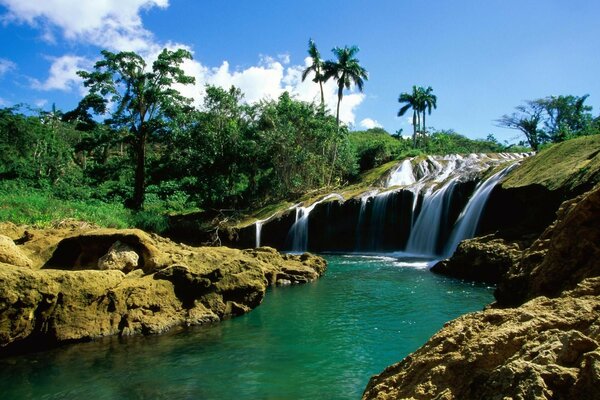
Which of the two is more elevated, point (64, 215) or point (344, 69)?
point (344, 69)

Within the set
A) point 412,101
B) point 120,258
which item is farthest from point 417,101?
point 120,258

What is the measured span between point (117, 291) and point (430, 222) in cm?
1684

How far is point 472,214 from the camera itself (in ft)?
64.2

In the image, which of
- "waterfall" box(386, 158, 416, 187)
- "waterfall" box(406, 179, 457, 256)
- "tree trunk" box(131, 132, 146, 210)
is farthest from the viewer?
"waterfall" box(386, 158, 416, 187)

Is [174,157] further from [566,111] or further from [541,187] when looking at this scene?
[566,111]

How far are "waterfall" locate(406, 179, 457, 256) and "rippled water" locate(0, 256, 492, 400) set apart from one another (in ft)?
33.2

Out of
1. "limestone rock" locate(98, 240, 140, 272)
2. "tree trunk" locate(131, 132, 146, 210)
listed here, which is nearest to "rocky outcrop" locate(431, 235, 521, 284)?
"limestone rock" locate(98, 240, 140, 272)

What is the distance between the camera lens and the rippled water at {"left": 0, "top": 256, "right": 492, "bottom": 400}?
21.6 feet

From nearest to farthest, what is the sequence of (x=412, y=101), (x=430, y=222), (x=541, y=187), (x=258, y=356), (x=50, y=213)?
(x=258, y=356) → (x=541, y=187) → (x=430, y=222) → (x=50, y=213) → (x=412, y=101)

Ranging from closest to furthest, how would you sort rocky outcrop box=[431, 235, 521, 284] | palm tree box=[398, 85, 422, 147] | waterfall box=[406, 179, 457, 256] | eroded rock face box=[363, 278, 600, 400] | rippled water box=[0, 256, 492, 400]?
eroded rock face box=[363, 278, 600, 400]
rippled water box=[0, 256, 492, 400]
rocky outcrop box=[431, 235, 521, 284]
waterfall box=[406, 179, 457, 256]
palm tree box=[398, 85, 422, 147]

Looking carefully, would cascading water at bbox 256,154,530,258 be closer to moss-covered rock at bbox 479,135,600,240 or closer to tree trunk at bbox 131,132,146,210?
moss-covered rock at bbox 479,135,600,240

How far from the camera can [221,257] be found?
11.6 meters

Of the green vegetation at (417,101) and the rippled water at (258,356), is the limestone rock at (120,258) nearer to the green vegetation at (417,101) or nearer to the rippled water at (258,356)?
the rippled water at (258,356)

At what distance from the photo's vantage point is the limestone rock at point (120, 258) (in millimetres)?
10859
